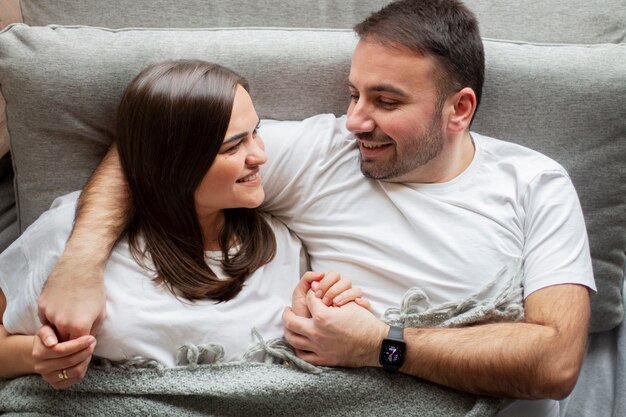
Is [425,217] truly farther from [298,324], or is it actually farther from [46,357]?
[46,357]

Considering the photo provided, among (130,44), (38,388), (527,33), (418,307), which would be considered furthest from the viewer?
(527,33)

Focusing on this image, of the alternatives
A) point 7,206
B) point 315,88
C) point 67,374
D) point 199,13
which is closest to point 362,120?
point 315,88

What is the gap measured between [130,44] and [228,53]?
23 centimetres

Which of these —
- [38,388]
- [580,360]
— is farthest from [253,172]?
[580,360]

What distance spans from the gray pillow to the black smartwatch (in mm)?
605

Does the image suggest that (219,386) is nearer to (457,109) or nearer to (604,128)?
(457,109)

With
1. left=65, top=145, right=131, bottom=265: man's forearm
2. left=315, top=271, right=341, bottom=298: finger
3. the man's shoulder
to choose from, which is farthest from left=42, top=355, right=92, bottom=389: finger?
the man's shoulder

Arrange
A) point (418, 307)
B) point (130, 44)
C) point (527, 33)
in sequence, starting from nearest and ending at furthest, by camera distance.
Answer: point (418, 307) < point (130, 44) < point (527, 33)

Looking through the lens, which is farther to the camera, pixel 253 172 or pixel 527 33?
pixel 527 33

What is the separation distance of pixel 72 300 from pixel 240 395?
383mm

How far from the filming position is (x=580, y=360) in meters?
1.43

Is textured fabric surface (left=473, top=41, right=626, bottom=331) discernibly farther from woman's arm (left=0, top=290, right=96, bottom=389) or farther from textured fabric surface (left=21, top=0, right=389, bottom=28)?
woman's arm (left=0, top=290, right=96, bottom=389)

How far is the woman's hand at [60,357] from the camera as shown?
126cm

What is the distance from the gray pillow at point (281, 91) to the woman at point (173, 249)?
7.0 inches
